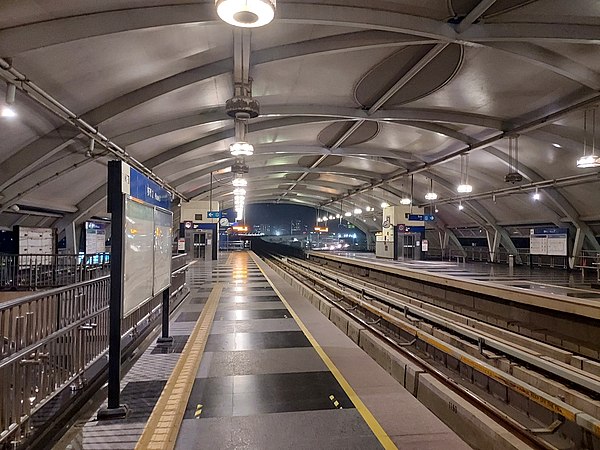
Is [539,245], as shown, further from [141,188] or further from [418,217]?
[141,188]

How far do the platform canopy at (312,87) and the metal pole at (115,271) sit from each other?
491cm

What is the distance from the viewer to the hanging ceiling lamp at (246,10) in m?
3.00

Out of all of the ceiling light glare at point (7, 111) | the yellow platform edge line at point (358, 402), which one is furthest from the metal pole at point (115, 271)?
the ceiling light glare at point (7, 111)

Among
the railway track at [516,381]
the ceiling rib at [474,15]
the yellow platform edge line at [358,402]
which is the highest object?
the ceiling rib at [474,15]

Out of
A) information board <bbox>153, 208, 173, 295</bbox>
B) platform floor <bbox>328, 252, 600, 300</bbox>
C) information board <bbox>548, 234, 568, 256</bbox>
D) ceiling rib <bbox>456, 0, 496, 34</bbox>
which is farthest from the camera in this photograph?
information board <bbox>548, 234, 568, 256</bbox>

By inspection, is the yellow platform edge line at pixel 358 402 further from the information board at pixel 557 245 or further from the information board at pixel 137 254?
the information board at pixel 557 245

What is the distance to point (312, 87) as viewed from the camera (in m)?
12.9

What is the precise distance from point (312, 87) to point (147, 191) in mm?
9078

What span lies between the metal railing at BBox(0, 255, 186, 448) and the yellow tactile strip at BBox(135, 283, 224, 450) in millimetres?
971

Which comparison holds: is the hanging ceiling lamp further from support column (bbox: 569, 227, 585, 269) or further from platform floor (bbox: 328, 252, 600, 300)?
support column (bbox: 569, 227, 585, 269)

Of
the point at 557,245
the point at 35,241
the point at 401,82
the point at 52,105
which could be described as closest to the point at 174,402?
the point at 52,105

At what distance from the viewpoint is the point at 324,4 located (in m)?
7.63

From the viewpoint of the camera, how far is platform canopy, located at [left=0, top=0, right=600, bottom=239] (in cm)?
779

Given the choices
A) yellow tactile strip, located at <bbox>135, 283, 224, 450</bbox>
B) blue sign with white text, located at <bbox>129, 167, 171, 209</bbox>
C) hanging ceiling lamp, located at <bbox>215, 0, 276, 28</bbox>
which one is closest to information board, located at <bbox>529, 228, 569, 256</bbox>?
yellow tactile strip, located at <bbox>135, 283, 224, 450</bbox>
